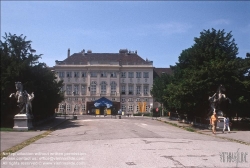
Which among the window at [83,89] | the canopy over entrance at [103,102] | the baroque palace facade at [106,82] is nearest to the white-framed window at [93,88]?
the baroque palace facade at [106,82]

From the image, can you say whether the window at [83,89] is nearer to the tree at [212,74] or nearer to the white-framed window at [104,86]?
the white-framed window at [104,86]

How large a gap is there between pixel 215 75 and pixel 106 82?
67.5 meters

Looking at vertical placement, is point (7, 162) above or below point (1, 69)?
below

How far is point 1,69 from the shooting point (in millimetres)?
31969

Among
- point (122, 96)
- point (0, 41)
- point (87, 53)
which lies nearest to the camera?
point (0, 41)

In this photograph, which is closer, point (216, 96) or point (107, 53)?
point (216, 96)

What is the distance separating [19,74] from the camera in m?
31.2

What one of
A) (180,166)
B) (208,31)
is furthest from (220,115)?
(180,166)

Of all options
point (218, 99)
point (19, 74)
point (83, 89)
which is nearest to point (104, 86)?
point (83, 89)

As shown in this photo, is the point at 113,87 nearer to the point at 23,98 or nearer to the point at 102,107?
the point at 102,107

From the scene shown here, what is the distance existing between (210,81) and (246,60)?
413 cm

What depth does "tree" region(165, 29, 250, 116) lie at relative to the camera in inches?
1101

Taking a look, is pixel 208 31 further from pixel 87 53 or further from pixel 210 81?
pixel 87 53

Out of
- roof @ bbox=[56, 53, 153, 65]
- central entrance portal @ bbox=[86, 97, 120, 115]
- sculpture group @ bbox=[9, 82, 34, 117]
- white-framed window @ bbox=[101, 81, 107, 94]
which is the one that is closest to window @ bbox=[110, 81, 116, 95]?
white-framed window @ bbox=[101, 81, 107, 94]
